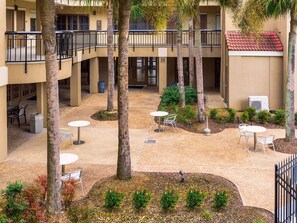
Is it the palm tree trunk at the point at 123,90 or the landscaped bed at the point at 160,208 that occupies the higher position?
the palm tree trunk at the point at 123,90

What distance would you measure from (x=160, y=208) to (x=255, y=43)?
14.7m

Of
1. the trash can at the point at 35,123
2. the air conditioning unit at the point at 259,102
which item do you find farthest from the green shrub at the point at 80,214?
the air conditioning unit at the point at 259,102

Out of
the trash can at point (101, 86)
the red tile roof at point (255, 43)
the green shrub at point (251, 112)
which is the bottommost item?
the green shrub at point (251, 112)

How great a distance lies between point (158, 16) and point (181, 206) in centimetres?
573

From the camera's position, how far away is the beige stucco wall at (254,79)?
22.5m

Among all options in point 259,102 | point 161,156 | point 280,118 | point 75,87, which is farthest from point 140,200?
point 75,87

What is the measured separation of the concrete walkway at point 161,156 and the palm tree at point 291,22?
1.69 meters

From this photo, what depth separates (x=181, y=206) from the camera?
10.5 meters

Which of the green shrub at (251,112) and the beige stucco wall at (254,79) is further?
the beige stucco wall at (254,79)

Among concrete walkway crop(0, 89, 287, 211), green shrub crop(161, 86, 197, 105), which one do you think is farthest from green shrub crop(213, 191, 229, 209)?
green shrub crop(161, 86, 197, 105)

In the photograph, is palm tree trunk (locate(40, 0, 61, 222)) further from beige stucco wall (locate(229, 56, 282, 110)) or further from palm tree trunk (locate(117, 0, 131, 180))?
beige stucco wall (locate(229, 56, 282, 110))

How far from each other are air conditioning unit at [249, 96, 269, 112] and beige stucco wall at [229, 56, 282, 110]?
71cm

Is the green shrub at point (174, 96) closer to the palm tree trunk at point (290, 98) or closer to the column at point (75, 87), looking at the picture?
the column at point (75, 87)

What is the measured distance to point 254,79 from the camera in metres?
22.7
